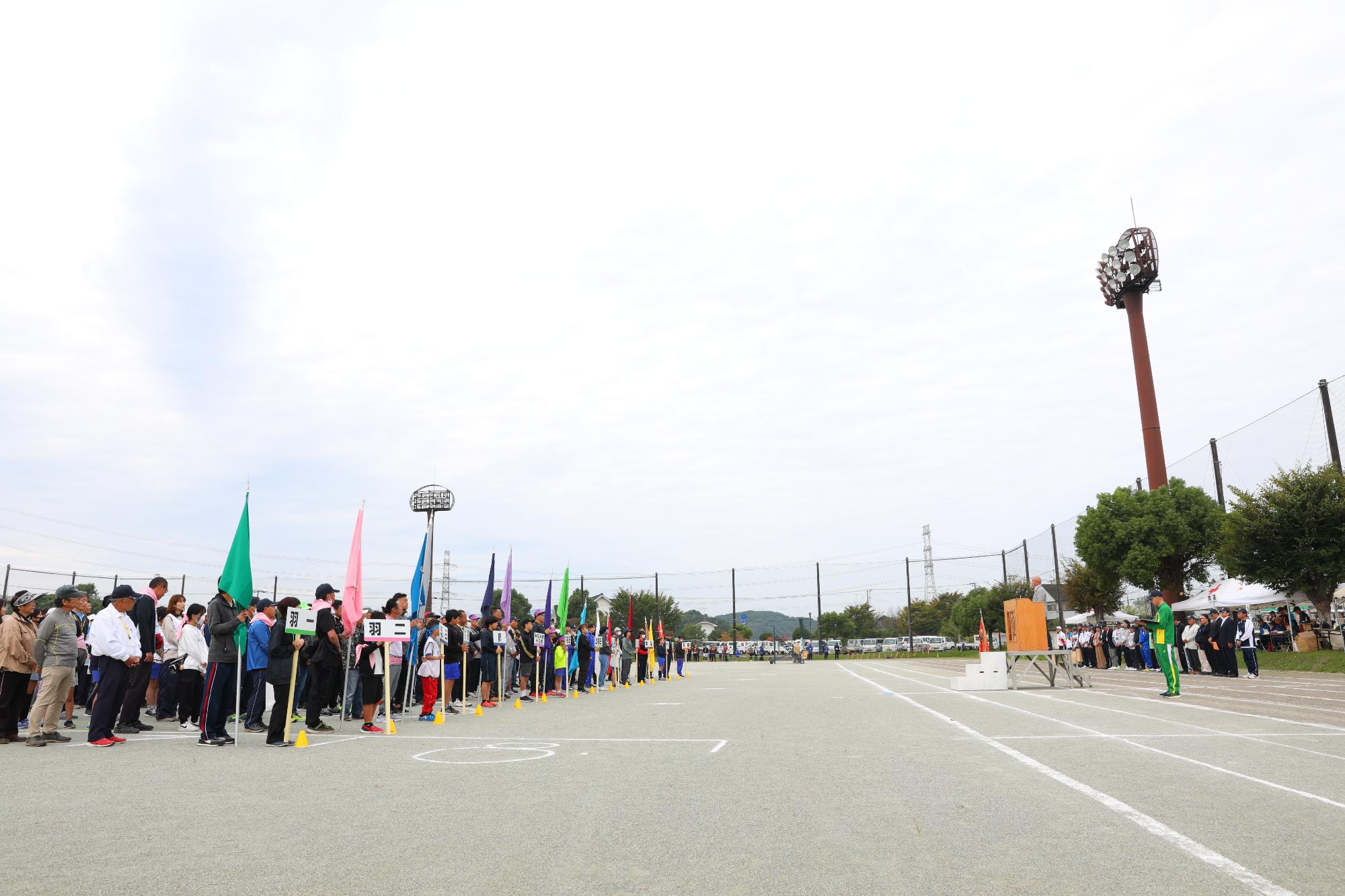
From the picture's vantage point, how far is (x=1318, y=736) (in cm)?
1034

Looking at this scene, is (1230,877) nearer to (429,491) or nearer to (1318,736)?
(1318,736)

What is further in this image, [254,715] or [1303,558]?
[1303,558]

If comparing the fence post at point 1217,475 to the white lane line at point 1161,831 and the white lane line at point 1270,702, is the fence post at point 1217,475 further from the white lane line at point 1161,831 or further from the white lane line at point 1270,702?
the white lane line at point 1161,831

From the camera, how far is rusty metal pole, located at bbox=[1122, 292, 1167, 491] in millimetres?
55562

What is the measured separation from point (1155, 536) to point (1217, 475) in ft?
13.9

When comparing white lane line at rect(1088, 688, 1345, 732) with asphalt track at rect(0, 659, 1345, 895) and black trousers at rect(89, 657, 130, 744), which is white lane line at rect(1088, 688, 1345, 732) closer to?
asphalt track at rect(0, 659, 1345, 895)

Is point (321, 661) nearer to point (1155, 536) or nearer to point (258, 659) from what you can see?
point (258, 659)

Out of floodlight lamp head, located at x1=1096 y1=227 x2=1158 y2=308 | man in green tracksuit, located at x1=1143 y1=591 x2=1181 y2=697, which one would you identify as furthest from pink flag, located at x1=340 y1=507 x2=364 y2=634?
floodlight lamp head, located at x1=1096 y1=227 x2=1158 y2=308

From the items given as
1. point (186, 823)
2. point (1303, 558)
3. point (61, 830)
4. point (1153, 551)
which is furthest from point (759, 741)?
point (1153, 551)

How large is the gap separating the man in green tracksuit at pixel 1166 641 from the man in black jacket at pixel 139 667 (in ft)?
54.5

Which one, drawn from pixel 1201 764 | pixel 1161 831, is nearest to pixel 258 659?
pixel 1161 831

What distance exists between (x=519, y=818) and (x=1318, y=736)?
977 centimetres

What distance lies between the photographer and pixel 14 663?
431 inches

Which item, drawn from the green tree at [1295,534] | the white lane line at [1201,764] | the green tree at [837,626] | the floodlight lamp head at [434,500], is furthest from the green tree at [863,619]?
the white lane line at [1201,764]
